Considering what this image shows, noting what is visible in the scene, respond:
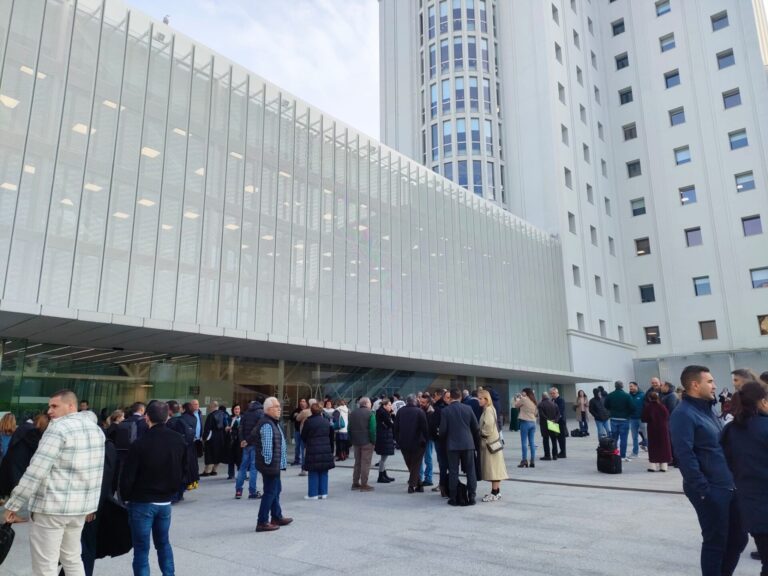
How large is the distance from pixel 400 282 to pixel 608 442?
1173 cm

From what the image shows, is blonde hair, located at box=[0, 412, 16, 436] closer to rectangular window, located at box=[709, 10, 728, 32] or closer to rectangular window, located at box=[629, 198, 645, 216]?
rectangular window, located at box=[629, 198, 645, 216]

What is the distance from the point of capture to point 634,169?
42969mm

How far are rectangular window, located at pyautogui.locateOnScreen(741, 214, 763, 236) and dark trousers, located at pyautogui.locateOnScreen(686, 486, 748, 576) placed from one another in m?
40.2

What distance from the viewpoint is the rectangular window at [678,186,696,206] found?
129 feet

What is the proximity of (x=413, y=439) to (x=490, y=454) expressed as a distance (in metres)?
1.58

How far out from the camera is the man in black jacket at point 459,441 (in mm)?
8656

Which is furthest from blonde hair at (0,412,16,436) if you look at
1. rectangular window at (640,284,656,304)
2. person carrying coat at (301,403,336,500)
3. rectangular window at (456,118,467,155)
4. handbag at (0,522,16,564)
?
rectangular window at (640,284,656,304)

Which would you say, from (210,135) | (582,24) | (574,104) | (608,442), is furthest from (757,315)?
(210,135)

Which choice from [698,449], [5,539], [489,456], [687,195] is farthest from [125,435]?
[687,195]

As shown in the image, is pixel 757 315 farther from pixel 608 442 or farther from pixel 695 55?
pixel 608 442

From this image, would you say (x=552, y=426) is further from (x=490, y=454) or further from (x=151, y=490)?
(x=151, y=490)

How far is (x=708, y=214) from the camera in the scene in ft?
125

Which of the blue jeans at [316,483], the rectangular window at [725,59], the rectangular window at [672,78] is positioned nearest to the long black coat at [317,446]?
the blue jeans at [316,483]

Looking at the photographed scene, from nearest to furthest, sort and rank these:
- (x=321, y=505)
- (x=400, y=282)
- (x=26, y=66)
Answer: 1. (x=321, y=505)
2. (x=26, y=66)
3. (x=400, y=282)
